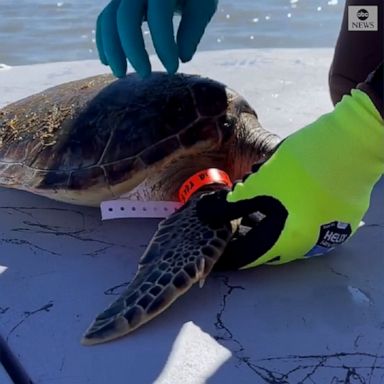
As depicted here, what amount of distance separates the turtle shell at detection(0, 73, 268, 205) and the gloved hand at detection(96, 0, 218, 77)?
0.06 m

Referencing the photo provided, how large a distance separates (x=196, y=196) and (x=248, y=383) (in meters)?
0.44

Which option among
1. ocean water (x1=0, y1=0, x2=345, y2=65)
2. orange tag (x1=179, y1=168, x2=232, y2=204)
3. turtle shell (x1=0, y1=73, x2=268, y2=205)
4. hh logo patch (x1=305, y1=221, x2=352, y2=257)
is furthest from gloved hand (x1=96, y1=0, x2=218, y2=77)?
ocean water (x1=0, y1=0, x2=345, y2=65)

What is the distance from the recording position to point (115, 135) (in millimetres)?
1304

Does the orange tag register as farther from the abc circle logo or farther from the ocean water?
the ocean water

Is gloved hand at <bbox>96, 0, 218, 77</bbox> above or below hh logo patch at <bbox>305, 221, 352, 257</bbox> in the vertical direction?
above

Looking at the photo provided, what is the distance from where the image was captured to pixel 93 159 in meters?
1.30

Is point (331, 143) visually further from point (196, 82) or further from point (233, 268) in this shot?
point (196, 82)

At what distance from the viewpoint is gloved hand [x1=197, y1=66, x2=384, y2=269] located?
0.97 m

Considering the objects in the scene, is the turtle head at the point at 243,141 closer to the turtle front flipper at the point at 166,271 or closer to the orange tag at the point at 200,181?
the orange tag at the point at 200,181

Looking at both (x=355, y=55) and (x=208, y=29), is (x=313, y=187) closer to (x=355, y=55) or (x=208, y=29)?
(x=355, y=55)

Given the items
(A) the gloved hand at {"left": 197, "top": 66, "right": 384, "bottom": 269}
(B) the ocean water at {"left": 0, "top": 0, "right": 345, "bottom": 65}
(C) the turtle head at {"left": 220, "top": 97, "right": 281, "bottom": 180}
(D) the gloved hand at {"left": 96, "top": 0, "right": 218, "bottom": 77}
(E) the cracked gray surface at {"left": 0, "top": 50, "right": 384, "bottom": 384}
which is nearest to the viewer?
(E) the cracked gray surface at {"left": 0, "top": 50, "right": 384, "bottom": 384}

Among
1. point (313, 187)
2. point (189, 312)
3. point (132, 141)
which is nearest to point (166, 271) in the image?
point (189, 312)

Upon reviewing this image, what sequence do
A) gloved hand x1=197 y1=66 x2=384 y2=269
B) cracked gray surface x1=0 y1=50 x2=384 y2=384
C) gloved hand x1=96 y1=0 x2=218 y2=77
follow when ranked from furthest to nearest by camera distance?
gloved hand x1=96 y1=0 x2=218 y2=77, gloved hand x1=197 y1=66 x2=384 y2=269, cracked gray surface x1=0 y1=50 x2=384 y2=384

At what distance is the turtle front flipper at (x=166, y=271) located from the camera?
2.97ft
